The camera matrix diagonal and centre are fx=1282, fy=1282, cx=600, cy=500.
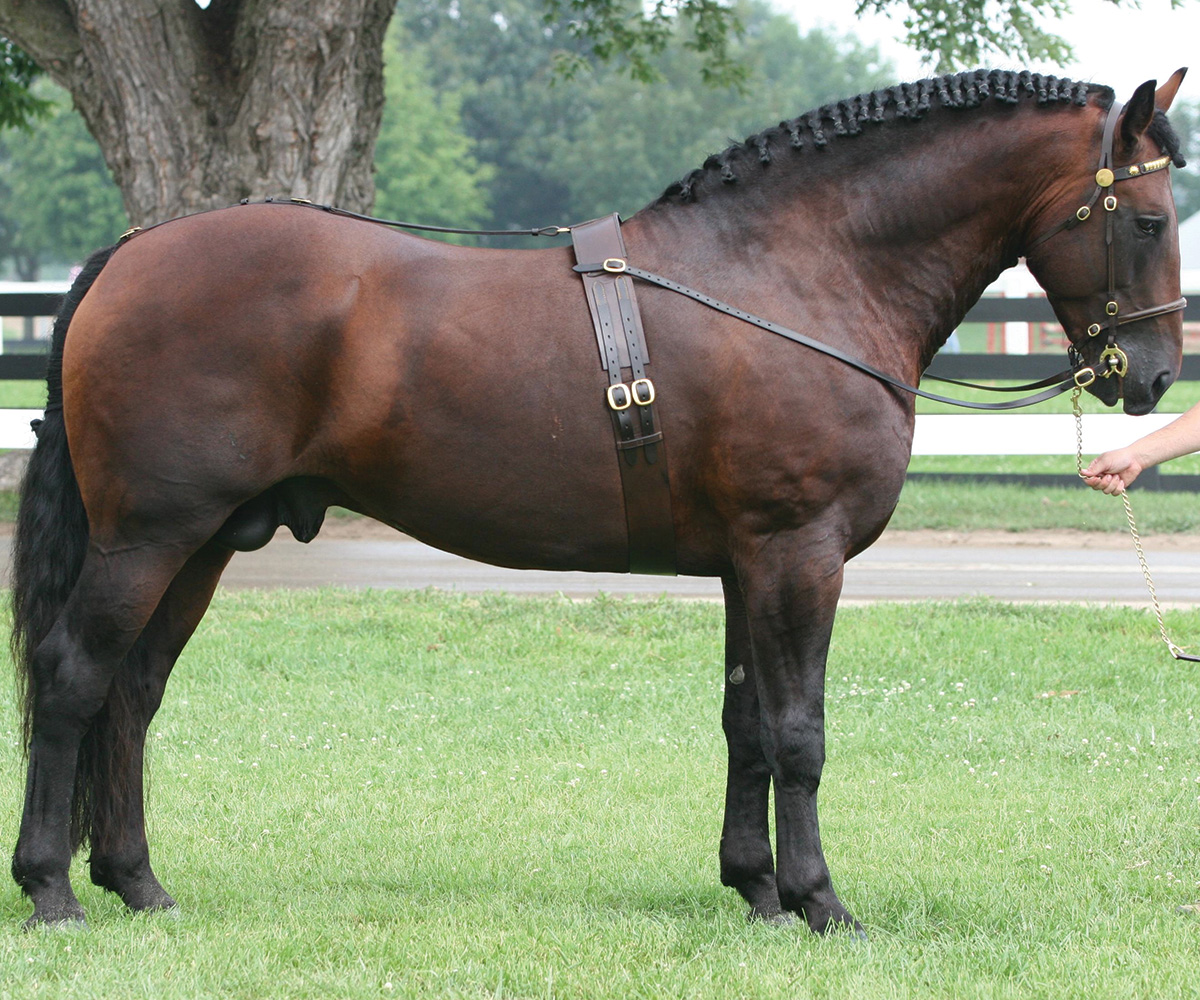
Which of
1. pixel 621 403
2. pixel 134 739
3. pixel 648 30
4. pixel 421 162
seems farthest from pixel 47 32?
pixel 421 162

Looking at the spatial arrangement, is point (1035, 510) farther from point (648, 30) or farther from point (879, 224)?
point (879, 224)

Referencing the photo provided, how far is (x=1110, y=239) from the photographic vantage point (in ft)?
11.7

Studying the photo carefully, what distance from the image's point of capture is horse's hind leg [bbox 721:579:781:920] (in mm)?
3848

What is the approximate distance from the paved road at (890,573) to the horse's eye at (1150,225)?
208 inches

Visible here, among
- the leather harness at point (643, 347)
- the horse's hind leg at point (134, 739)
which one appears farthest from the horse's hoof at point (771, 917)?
the horse's hind leg at point (134, 739)

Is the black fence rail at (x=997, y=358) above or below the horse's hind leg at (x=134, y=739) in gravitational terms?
above

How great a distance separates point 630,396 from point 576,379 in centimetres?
16

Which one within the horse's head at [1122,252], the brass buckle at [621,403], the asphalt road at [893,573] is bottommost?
the asphalt road at [893,573]

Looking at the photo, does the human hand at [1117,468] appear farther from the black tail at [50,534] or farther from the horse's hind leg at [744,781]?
the black tail at [50,534]

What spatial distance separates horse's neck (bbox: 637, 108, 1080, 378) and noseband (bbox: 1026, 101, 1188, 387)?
15 cm

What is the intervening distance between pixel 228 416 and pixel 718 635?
443cm

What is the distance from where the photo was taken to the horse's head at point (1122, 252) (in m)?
3.52

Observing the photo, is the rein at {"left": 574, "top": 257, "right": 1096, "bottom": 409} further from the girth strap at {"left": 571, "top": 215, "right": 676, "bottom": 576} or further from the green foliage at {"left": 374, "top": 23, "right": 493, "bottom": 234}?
the green foliage at {"left": 374, "top": 23, "right": 493, "bottom": 234}

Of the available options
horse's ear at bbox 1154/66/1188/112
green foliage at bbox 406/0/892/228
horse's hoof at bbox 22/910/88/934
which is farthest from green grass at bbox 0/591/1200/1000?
green foliage at bbox 406/0/892/228
